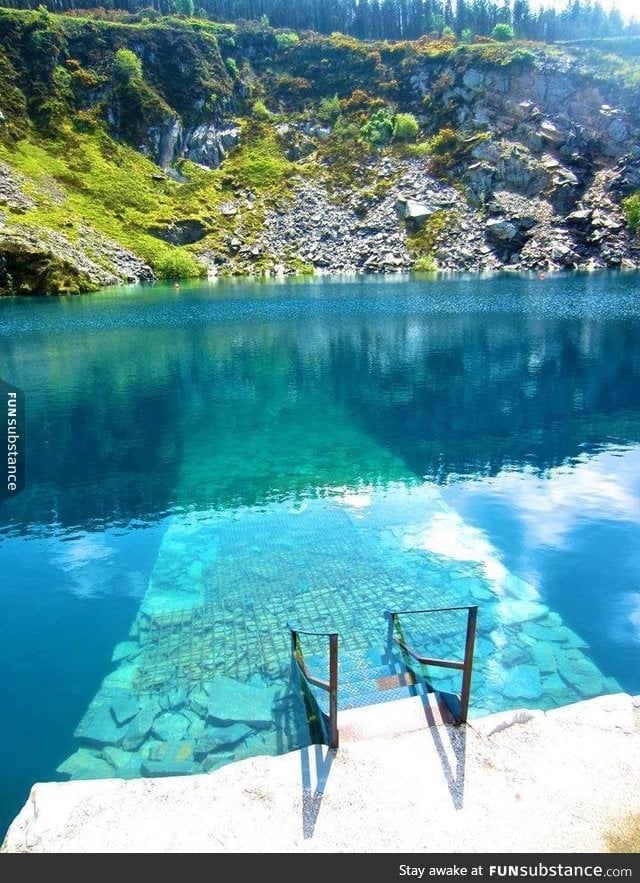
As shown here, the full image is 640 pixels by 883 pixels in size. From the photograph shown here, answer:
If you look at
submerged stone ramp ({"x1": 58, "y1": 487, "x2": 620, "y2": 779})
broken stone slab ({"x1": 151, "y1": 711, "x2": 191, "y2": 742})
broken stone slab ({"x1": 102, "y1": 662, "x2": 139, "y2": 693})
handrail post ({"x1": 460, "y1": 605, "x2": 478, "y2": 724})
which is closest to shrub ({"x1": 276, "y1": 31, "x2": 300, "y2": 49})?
submerged stone ramp ({"x1": 58, "y1": 487, "x2": 620, "y2": 779})

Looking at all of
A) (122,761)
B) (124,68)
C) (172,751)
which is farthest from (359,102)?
(122,761)

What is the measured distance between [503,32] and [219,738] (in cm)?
17772

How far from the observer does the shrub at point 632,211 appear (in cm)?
9356

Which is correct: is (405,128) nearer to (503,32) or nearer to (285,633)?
(503,32)

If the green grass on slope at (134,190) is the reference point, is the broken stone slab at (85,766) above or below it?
below

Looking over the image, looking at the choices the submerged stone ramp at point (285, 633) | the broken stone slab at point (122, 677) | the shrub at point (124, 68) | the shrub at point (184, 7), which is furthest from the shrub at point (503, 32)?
the broken stone slab at point (122, 677)

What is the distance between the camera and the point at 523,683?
10273mm

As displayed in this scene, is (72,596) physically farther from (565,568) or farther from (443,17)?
(443,17)

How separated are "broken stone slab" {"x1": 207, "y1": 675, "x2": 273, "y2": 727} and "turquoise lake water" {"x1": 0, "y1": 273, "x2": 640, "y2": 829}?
0.05 m

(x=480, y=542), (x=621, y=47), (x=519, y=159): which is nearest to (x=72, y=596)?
(x=480, y=542)

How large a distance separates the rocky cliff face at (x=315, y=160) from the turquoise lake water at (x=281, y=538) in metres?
66.0

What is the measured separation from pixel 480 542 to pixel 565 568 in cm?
227

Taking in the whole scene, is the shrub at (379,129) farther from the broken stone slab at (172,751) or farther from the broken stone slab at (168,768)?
the broken stone slab at (168,768)

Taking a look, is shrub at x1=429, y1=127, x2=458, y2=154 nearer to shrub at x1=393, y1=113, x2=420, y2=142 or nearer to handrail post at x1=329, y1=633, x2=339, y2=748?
shrub at x1=393, y1=113, x2=420, y2=142
